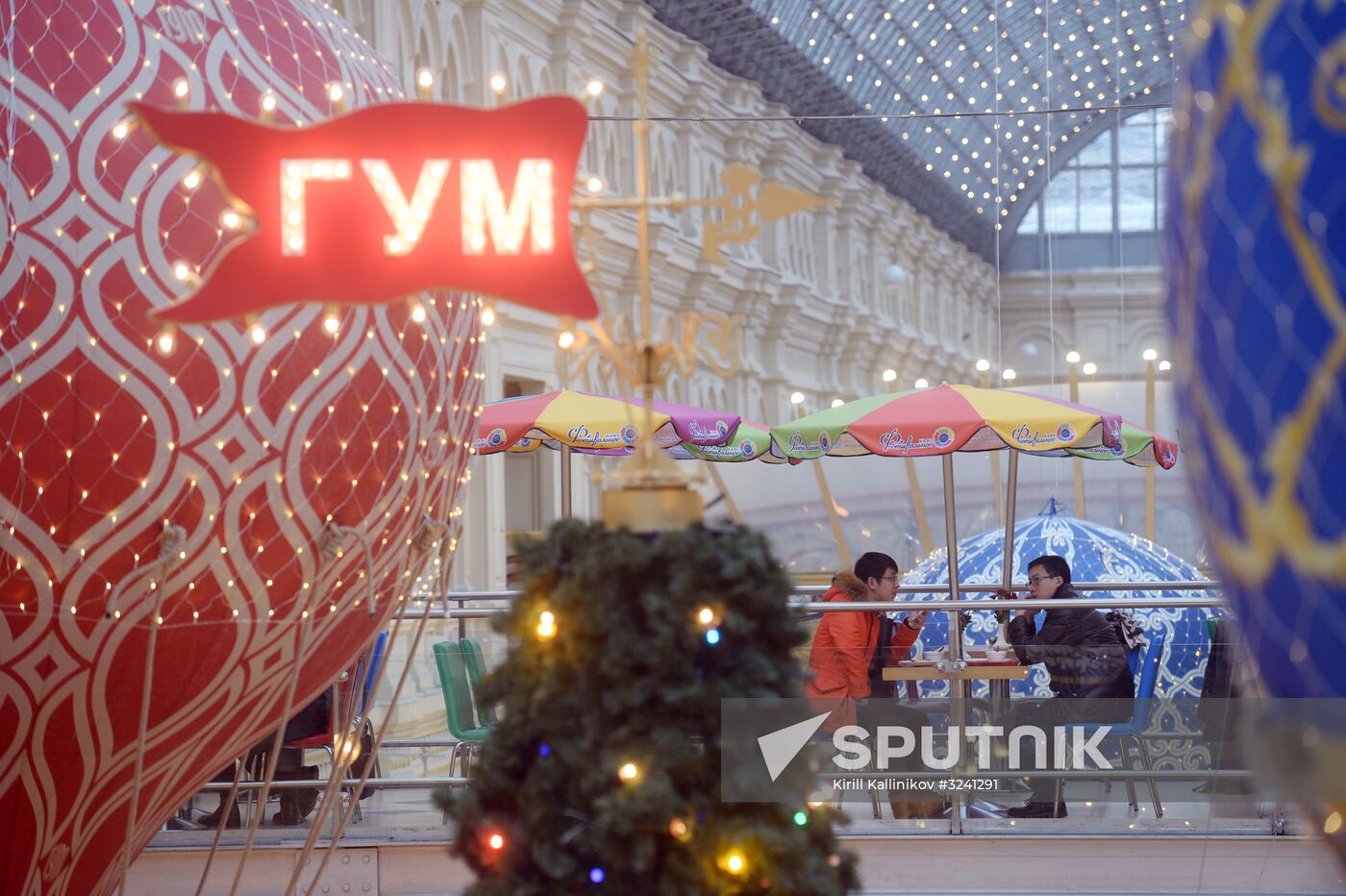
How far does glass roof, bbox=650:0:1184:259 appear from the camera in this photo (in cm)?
2261

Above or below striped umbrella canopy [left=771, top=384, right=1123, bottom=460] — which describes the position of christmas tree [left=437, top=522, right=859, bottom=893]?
below

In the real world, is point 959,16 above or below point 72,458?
above

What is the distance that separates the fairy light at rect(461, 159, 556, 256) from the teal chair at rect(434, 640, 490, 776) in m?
4.65

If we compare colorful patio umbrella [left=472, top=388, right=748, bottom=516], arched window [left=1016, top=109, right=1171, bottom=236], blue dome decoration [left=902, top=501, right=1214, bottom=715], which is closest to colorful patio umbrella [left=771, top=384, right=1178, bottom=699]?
colorful patio umbrella [left=472, top=388, right=748, bottom=516]

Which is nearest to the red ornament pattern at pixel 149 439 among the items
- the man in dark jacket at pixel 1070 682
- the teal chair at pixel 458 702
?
the teal chair at pixel 458 702

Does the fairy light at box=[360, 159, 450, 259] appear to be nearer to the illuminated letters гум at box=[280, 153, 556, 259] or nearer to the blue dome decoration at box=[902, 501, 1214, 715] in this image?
the illuminated letters гум at box=[280, 153, 556, 259]

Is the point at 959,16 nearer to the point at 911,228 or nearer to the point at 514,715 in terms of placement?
the point at 911,228

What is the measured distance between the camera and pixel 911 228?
33094mm

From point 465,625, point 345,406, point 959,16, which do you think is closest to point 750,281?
point 959,16

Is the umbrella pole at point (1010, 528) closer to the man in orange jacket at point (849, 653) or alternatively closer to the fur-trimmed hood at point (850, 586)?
the fur-trimmed hood at point (850, 586)

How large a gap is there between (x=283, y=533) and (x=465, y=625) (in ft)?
13.5

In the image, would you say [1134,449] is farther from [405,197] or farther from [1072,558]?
[405,197]

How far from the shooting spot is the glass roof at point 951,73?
22609 millimetres

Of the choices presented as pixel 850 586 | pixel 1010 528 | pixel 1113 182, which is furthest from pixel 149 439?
pixel 1113 182
